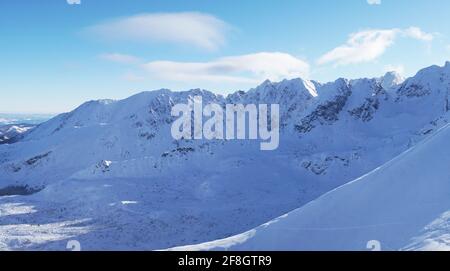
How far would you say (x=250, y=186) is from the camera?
46.7 metres

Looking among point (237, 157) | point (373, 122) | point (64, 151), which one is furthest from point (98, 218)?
point (373, 122)

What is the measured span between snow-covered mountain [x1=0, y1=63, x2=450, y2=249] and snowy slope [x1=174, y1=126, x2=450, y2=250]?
16.2m

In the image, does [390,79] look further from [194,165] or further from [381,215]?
[381,215]

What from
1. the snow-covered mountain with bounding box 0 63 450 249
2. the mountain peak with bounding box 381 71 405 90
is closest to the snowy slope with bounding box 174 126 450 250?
the snow-covered mountain with bounding box 0 63 450 249

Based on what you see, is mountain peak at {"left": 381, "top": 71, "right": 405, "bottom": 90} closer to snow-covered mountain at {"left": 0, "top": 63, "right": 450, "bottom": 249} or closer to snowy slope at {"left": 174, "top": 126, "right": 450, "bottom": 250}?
snow-covered mountain at {"left": 0, "top": 63, "right": 450, "bottom": 249}

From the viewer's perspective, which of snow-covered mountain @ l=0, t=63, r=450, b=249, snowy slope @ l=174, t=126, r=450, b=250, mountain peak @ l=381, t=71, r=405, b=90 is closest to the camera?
snowy slope @ l=174, t=126, r=450, b=250

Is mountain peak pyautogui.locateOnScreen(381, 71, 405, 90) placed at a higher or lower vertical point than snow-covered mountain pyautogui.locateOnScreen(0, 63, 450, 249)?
higher

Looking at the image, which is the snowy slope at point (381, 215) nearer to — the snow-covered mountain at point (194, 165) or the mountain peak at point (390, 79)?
the snow-covered mountain at point (194, 165)

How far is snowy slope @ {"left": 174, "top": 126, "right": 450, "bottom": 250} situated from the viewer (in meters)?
10.4

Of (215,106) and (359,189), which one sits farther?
(215,106)

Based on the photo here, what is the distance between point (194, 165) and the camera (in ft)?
183

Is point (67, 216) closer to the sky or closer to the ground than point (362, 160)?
closer to the ground

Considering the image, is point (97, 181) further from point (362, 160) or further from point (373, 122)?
point (373, 122)

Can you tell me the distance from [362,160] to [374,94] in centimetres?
3019
